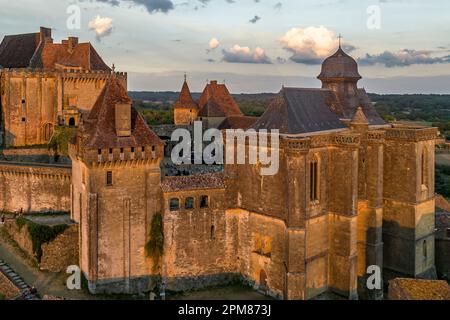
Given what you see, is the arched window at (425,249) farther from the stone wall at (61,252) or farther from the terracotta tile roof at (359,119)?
the stone wall at (61,252)

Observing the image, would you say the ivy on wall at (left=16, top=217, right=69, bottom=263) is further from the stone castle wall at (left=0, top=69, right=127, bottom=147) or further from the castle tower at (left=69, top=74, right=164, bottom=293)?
the stone castle wall at (left=0, top=69, right=127, bottom=147)

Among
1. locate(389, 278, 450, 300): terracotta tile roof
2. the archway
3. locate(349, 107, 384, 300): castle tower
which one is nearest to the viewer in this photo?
locate(389, 278, 450, 300): terracotta tile roof

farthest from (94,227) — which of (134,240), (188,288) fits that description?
(188,288)

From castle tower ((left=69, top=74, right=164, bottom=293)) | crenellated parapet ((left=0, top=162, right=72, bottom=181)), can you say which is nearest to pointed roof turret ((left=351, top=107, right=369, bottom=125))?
castle tower ((left=69, top=74, right=164, bottom=293))

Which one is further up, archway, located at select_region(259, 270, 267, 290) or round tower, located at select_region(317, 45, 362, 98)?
round tower, located at select_region(317, 45, 362, 98)

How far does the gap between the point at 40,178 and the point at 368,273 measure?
2080cm

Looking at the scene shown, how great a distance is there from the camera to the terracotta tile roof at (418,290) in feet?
58.2

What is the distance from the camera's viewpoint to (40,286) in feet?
81.9

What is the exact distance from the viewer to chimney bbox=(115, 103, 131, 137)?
79.3ft

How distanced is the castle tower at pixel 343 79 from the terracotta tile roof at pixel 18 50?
89.7ft

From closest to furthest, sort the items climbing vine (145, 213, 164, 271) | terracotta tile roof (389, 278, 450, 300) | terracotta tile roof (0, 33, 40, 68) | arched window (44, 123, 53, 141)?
terracotta tile roof (389, 278, 450, 300), climbing vine (145, 213, 164, 271), arched window (44, 123, 53, 141), terracotta tile roof (0, 33, 40, 68)

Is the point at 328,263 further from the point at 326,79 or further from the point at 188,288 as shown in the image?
the point at 326,79

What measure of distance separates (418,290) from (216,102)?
3376 cm
